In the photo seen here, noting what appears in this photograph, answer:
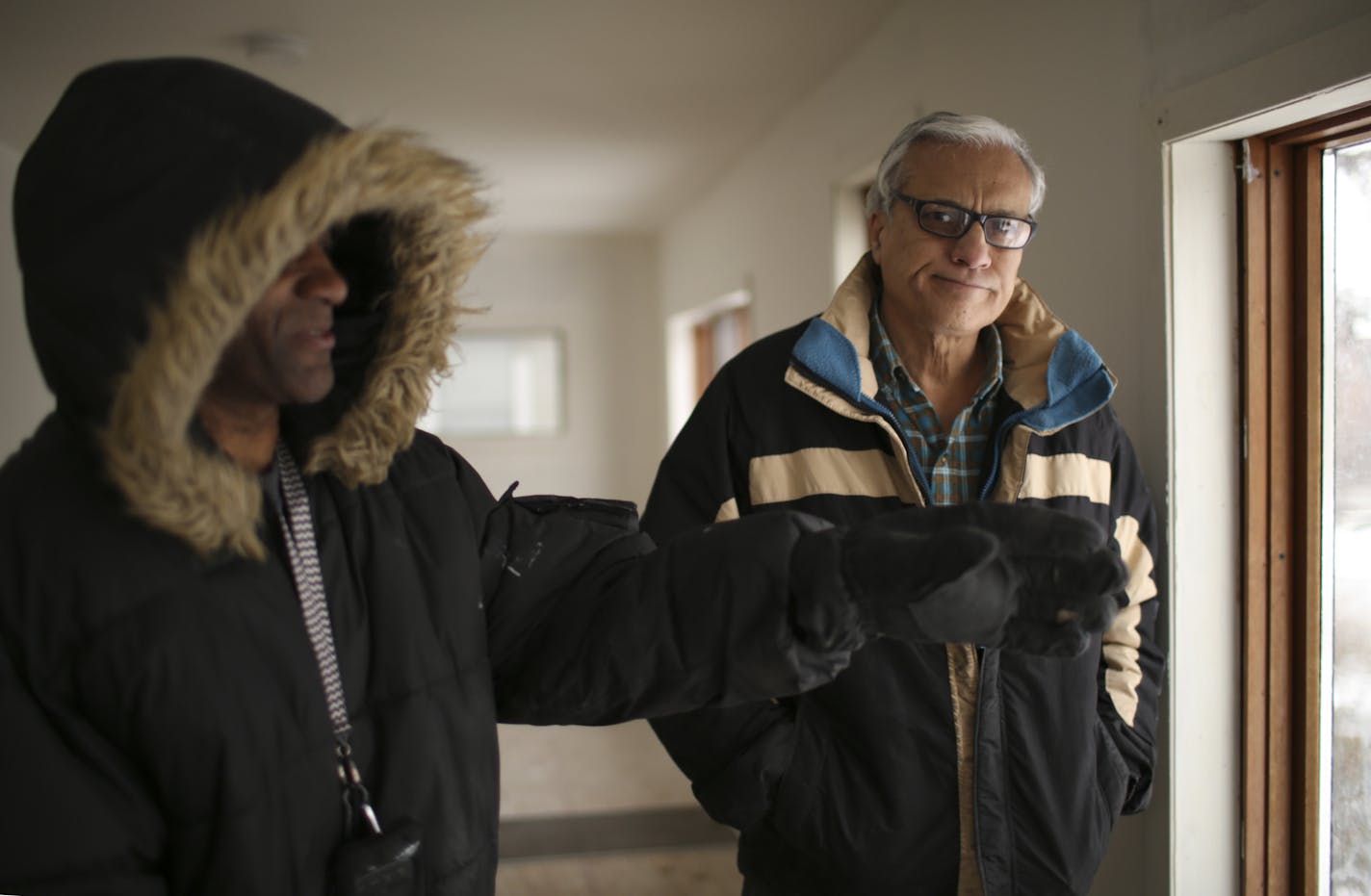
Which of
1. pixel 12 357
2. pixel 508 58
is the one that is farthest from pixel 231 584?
pixel 12 357

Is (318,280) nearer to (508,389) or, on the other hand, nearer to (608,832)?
(608,832)

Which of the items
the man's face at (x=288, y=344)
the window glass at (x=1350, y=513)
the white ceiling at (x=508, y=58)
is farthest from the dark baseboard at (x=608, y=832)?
the man's face at (x=288, y=344)

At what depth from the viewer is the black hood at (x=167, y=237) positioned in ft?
2.38

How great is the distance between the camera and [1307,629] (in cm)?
177

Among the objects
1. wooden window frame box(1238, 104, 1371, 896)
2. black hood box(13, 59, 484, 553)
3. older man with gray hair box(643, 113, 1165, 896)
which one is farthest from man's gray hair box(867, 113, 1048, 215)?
black hood box(13, 59, 484, 553)

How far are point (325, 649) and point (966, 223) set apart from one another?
105 cm

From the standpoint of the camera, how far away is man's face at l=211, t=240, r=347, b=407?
0.82 metres

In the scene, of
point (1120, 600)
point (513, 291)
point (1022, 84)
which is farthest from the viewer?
point (513, 291)

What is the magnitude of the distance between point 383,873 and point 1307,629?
5.33ft

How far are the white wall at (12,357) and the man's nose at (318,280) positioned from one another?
412cm

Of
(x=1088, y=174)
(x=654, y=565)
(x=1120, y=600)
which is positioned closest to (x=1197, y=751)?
(x=1120, y=600)

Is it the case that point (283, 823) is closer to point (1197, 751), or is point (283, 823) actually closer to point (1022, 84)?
point (1197, 751)

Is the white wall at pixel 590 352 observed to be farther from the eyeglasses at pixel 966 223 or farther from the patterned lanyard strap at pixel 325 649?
the patterned lanyard strap at pixel 325 649

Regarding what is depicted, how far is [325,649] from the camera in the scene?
2.67 feet
